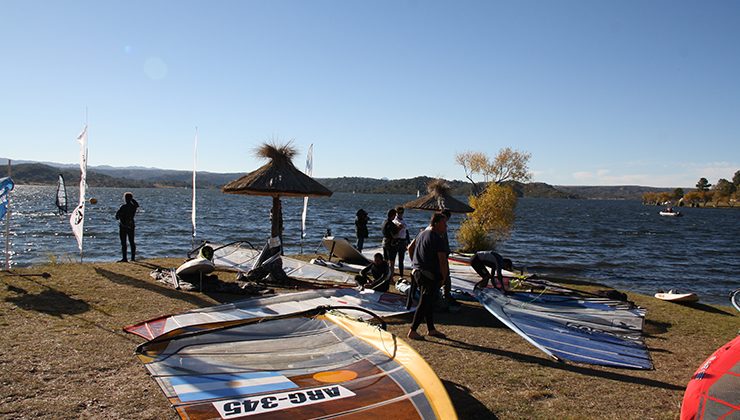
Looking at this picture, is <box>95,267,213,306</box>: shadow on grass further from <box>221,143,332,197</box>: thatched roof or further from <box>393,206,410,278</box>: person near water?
<box>393,206,410,278</box>: person near water

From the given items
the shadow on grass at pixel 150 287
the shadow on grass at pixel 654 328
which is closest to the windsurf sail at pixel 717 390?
the shadow on grass at pixel 654 328

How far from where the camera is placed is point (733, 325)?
395 inches

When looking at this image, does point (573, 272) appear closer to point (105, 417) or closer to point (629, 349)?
point (629, 349)

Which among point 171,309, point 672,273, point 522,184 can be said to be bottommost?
point 672,273

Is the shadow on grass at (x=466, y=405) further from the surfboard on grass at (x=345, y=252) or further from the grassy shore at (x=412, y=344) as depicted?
the surfboard on grass at (x=345, y=252)

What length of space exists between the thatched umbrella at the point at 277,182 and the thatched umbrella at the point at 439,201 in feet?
20.6

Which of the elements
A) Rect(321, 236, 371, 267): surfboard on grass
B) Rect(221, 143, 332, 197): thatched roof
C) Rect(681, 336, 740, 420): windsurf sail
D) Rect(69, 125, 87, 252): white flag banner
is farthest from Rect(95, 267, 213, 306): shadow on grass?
Rect(681, 336, 740, 420): windsurf sail

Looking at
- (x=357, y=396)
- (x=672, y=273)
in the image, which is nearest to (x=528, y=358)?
(x=357, y=396)

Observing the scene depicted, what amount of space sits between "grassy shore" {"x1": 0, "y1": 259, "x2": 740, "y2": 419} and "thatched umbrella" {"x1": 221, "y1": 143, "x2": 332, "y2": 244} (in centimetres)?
310

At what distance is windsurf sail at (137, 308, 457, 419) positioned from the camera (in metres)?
4.51

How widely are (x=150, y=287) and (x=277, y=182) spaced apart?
3692 mm

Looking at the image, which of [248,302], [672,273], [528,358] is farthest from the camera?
[672,273]

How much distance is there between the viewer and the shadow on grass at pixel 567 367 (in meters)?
6.15

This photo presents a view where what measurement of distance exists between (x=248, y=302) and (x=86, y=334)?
2.36 meters
